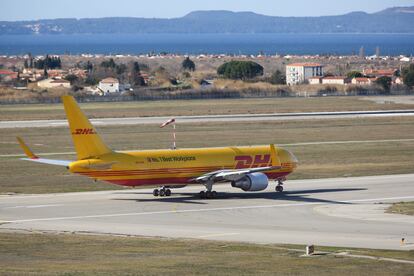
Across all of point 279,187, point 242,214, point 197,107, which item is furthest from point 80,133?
point 197,107

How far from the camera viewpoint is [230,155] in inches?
2532

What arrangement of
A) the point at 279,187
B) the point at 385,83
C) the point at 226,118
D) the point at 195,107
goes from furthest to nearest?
the point at 385,83 → the point at 195,107 → the point at 226,118 → the point at 279,187

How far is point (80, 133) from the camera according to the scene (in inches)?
2317

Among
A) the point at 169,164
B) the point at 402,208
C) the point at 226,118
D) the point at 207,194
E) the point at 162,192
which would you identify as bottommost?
the point at 226,118

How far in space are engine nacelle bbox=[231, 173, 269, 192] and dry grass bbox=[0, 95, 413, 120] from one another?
6552cm

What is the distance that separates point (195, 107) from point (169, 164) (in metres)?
82.8

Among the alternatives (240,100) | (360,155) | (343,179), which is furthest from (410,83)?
(343,179)

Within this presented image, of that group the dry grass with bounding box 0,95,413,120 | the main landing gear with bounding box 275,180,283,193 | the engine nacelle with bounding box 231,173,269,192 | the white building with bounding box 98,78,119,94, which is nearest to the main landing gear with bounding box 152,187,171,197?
the engine nacelle with bounding box 231,173,269,192

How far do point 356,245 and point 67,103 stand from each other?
20.8 m

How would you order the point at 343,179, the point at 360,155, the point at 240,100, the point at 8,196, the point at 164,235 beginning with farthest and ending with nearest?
the point at 240,100, the point at 360,155, the point at 343,179, the point at 8,196, the point at 164,235

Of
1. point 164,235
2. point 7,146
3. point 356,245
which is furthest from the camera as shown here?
point 7,146

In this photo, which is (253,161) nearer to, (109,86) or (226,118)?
(226,118)

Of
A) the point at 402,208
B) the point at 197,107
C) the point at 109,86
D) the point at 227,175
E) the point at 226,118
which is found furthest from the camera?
the point at 109,86

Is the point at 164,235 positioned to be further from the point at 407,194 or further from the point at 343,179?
the point at 343,179
